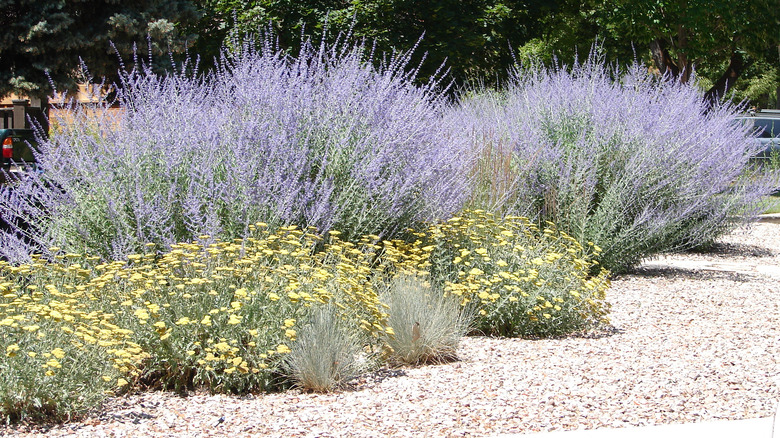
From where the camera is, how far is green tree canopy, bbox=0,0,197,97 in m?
15.2

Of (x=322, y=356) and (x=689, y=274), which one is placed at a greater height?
(x=322, y=356)

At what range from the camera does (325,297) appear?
508cm

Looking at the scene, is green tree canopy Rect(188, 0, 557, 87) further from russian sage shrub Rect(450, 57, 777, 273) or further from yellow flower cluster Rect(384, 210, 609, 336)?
yellow flower cluster Rect(384, 210, 609, 336)

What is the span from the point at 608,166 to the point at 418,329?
4.65m

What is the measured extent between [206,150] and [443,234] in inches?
75.5

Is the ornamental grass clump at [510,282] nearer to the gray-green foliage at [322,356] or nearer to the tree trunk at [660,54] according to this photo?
the gray-green foliage at [322,356]

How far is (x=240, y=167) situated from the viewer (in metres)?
6.24

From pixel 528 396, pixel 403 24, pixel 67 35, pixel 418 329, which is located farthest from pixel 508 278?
pixel 403 24

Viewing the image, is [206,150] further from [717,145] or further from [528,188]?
[717,145]

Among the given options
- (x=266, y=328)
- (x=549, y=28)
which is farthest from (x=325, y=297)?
(x=549, y=28)

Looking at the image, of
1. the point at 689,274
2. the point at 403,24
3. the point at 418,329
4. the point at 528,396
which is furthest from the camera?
the point at 403,24

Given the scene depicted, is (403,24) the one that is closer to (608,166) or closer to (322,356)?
(608,166)

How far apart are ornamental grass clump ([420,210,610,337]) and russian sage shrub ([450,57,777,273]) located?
1.48 m

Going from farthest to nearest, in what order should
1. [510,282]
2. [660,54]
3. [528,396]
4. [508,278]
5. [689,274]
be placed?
[660,54] → [689,274] → [510,282] → [508,278] → [528,396]
